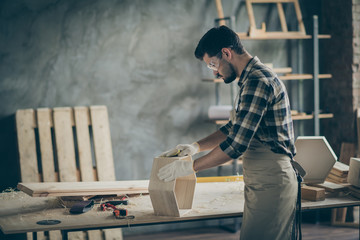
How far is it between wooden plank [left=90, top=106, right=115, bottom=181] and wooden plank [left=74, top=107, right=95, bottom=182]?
0.07 m

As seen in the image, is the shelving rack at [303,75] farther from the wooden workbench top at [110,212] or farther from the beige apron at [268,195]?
the beige apron at [268,195]

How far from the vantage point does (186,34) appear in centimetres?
521

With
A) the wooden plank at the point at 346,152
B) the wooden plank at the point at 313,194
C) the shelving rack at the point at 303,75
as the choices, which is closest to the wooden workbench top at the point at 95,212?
the wooden plank at the point at 313,194

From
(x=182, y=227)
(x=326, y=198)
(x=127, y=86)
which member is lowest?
(x=182, y=227)

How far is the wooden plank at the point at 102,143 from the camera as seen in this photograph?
4699 millimetres

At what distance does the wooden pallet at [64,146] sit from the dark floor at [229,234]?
652 mm

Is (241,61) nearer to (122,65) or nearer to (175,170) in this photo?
(175,170)

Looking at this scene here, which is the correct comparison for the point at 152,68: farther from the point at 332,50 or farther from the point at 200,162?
the point at 200,162

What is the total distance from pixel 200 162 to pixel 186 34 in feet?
9.23

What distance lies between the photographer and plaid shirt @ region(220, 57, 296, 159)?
2496 mm

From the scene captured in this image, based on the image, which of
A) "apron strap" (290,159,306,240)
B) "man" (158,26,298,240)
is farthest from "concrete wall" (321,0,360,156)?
"man" (158,26,298,240)

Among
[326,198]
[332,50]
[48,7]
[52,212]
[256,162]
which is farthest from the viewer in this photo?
[332,50]

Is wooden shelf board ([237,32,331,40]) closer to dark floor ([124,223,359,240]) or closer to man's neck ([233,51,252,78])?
dark floor ([124,223,359,240])

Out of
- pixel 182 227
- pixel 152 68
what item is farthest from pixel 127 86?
pixel 182 227
